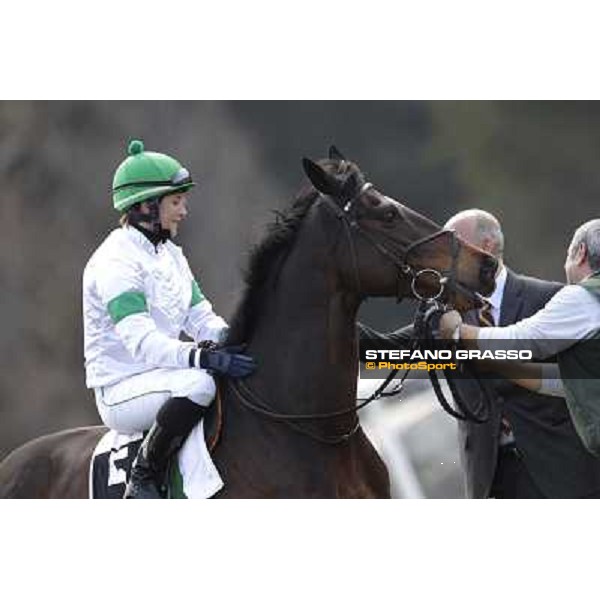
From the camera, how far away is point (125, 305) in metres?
5.03

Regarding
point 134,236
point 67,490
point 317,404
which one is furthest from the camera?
point 67,490

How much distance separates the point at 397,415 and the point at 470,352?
2.19ft

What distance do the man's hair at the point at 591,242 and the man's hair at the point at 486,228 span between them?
39 centimetres

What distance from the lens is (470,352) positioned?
5336 millimetres

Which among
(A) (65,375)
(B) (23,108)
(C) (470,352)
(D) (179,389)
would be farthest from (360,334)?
(B) (23,108)

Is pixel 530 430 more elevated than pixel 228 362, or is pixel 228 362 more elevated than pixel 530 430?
pixel 228 362

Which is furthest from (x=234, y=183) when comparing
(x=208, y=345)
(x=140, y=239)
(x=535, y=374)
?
(x=535, y=374)

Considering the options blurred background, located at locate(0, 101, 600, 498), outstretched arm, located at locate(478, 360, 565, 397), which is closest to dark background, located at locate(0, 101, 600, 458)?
blurred background, located at locate(0, 101, 600, 498)

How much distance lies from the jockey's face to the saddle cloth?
0.87 meters

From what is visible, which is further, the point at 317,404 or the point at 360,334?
the point at 360,334

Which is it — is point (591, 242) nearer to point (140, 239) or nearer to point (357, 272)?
point (357, 272)

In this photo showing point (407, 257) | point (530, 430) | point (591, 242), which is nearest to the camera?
point (407, 257)

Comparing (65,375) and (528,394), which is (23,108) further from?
(528,394)

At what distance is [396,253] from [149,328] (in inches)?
40.8
